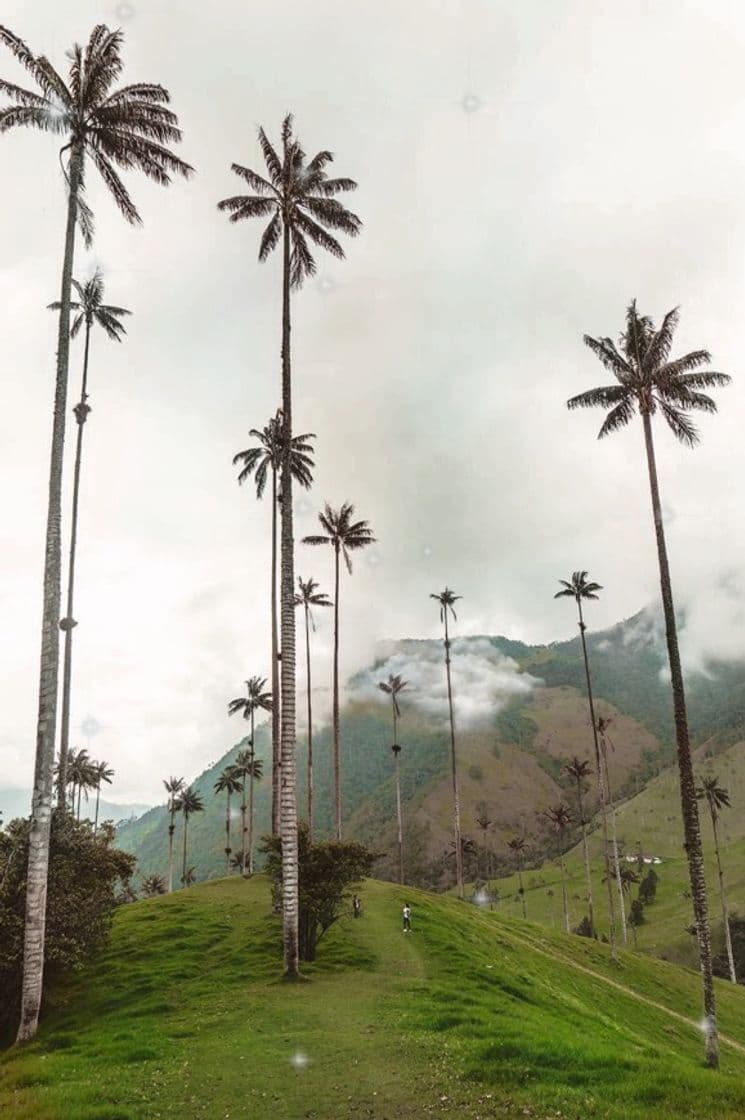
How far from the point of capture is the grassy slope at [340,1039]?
43.4ft

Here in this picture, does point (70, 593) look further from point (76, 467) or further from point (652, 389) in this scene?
point (652, 389)

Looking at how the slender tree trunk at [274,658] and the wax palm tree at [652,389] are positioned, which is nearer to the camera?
the wax palm tree at [652,389]

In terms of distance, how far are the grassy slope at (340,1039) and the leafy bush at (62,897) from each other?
A: 144 centimetres

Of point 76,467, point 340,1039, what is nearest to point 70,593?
point 76,467

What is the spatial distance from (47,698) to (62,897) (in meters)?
9.42

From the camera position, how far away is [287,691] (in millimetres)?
27062

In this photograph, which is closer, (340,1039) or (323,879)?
(340,1039)

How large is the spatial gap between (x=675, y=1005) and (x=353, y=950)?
1284 inches

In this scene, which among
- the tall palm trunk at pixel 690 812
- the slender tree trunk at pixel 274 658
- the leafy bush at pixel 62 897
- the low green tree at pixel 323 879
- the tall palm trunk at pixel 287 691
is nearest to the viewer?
the tall palm trunk at pixel 690 812

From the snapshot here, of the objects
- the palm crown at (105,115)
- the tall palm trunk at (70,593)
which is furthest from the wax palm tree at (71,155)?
the tall palm trunk at (70,593)

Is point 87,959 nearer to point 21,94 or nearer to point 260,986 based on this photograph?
point 260,986

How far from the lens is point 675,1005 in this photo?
48.4 meters

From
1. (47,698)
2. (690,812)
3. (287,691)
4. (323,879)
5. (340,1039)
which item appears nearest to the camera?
(340,1039)

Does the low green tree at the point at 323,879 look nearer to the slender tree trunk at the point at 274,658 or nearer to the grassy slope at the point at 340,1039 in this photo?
the grassy slope at the point at 340,1039
